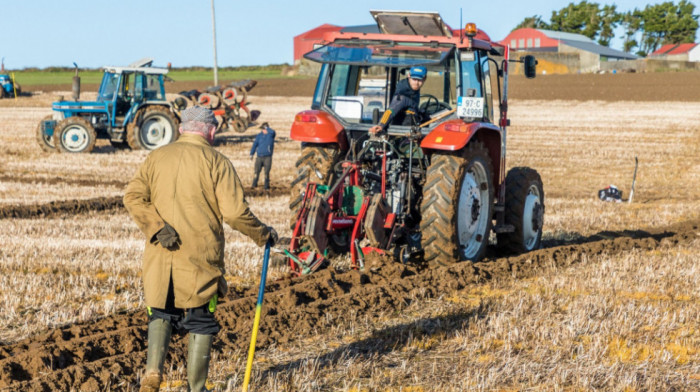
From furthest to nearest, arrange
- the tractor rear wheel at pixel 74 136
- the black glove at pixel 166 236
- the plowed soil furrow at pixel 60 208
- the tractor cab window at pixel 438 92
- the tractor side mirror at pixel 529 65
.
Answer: the tractor rear wheel at pixel 74 136, the plowed soil furrow at pixel 60 208, the tractor cab window at pixel 438 92, the tractor side mirror at pixel 529 65, the black glove at pixel 166 236

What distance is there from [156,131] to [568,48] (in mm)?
58271

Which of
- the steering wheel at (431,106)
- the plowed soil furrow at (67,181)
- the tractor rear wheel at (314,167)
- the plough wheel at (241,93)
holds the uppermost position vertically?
the steering wheel at (431,106)

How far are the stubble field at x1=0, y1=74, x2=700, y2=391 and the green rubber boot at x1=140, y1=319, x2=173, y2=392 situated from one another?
27 cm

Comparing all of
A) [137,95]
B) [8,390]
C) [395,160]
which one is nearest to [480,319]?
[395,160]

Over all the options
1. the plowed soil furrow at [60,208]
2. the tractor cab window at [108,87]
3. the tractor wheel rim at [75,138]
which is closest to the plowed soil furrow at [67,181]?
the plowed soil furrow at [60,208]

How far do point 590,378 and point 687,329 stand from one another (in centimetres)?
150

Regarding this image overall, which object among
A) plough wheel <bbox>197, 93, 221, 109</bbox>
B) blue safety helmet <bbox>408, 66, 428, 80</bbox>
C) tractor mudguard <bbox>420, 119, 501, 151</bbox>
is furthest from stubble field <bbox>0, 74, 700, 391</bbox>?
plough wheel <bbox>197, 93, 221, 109</bbox>

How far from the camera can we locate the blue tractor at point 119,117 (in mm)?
20625

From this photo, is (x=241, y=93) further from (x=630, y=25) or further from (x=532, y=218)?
(x=630, y=25)

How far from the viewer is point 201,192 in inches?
173

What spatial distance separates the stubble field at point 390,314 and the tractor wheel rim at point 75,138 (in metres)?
7.93

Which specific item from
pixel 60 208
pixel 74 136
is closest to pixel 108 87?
pixel 74 136

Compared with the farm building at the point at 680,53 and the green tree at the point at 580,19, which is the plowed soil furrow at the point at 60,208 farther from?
the green tree at the point at 580,19

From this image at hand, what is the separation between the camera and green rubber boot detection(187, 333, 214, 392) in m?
4.42
